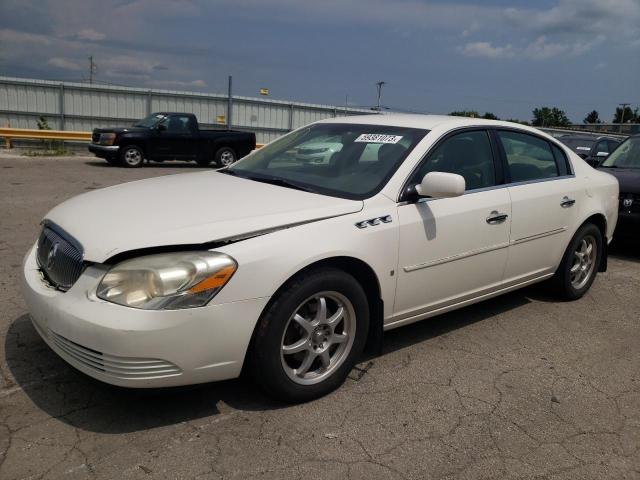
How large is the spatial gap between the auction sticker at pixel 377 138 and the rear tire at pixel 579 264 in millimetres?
2064

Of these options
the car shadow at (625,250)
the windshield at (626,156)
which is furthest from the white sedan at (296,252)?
the windshield at (626,156)

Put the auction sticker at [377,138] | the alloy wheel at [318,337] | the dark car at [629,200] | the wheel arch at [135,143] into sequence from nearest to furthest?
the alloy wheel at [318,337] < the auction sticker at [377,138] < the dark car at [629,200] < the wheel arch at [135,143]

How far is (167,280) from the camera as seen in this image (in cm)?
271

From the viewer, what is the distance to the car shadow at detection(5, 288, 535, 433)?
2932 mm

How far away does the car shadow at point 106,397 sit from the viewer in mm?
2932

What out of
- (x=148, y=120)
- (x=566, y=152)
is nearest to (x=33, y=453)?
(x=566, y=152)

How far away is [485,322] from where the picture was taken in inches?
183

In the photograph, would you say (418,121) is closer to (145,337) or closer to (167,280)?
(167,280)

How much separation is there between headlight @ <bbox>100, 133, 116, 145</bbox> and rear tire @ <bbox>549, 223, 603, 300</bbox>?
13446 mm

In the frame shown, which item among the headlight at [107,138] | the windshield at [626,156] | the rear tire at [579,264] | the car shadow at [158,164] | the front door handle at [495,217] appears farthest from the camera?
the car shadow at [158,164]

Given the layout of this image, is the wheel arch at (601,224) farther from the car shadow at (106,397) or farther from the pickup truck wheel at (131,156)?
the pickup truck wheel at (131,156)

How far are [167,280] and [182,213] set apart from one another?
1.72ft

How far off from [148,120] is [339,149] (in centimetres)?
1402

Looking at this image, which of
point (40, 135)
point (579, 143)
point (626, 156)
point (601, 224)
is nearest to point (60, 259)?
point (601, 224)
